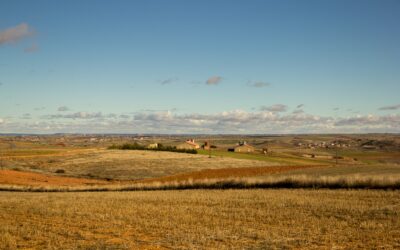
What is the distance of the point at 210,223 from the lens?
68.8 ft

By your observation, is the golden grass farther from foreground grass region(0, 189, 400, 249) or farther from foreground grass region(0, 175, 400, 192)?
foreground grass region(0, 189, 400, 249)

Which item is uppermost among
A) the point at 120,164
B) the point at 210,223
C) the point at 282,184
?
the point at 210,223

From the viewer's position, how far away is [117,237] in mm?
17984

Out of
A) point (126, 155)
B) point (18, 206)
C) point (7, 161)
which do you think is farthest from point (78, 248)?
point (126, 155)

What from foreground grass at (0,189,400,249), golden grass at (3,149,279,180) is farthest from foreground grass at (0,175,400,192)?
golden grass at (3,149,279,180)

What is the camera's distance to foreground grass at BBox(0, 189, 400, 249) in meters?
16.6

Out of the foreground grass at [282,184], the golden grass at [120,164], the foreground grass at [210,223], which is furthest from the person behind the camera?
the golden grass at [120,164]

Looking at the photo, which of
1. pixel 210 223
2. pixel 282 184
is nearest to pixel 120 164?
pixel 282 184

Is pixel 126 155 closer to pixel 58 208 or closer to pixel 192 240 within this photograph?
pixel 58 208

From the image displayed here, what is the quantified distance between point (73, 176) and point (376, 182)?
55947mm

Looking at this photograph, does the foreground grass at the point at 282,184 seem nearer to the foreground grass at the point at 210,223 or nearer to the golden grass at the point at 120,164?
the foreground grass at the point at 210,223

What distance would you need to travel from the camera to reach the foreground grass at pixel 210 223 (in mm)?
16578

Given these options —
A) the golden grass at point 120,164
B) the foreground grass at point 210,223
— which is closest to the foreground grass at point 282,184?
the foreground grass at point 210,223

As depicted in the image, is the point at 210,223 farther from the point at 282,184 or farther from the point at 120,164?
the point at 120,164
